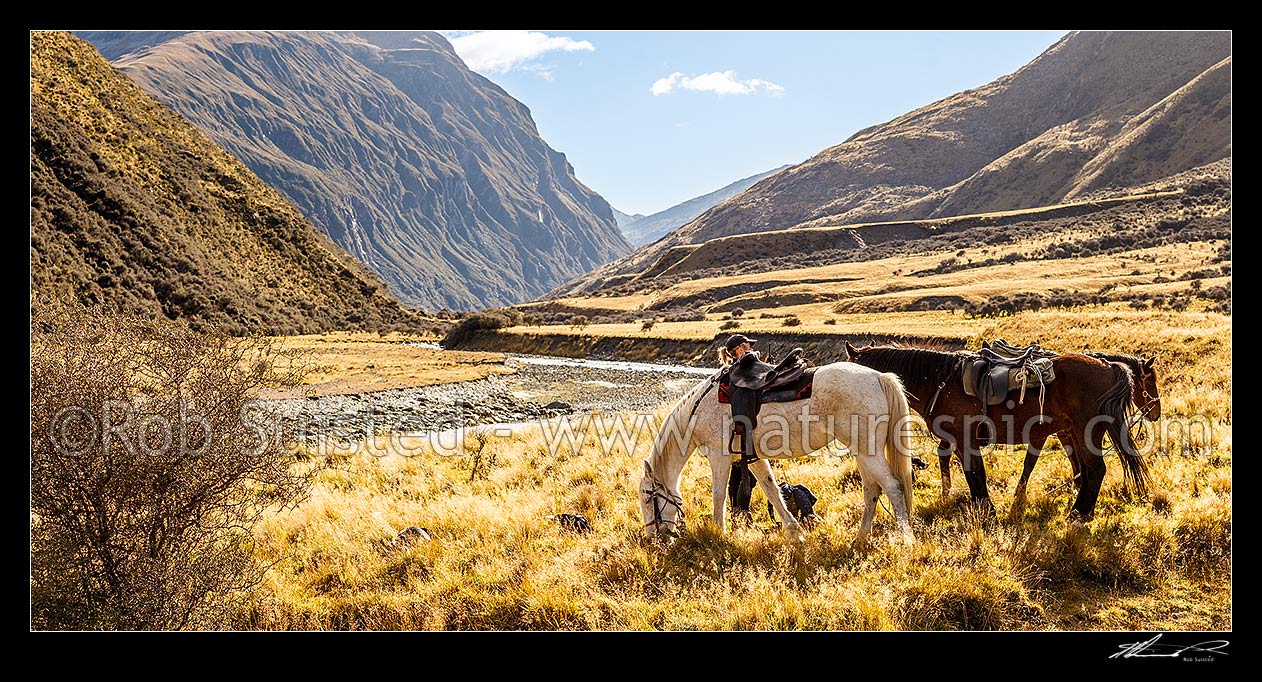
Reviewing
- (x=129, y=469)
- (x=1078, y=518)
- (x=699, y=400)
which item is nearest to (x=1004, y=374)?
(x=1078, y=518)

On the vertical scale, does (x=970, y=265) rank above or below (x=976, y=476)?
above

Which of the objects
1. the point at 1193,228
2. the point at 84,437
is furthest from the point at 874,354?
the point at 1193,228

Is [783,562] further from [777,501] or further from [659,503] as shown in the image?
[659,503]

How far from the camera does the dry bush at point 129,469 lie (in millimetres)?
5168

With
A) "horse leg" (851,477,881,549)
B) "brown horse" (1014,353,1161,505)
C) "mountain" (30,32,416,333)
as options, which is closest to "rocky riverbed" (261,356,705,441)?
"horse leg" (851,477,881,549)

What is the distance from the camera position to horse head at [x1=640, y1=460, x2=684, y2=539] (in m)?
6.81

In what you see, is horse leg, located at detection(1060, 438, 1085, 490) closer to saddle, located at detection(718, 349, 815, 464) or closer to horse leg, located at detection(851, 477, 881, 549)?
horse leg, located at detection(851, 477, 881, 549)

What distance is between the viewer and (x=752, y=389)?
6500 mm

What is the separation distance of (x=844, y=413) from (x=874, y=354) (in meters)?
1.85

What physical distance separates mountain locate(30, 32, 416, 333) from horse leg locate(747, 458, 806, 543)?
54.0 meters

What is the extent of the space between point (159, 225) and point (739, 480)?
251ft

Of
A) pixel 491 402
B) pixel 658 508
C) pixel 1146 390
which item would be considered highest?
pixel 1146 390

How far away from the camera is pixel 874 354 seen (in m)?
7.94
